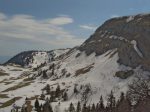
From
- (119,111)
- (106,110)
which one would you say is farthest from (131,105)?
(106,110)

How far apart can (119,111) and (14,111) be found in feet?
243

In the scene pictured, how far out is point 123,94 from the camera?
19700cm

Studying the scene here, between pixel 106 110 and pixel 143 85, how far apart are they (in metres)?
66.1

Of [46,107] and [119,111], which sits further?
[46,107]

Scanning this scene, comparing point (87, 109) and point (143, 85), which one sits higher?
point (143, 85)

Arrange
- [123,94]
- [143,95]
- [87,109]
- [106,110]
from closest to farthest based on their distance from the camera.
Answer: [143,95] → [106,110] → [87,109] → [123,94]

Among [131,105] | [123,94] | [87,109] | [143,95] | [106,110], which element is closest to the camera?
[143,95]

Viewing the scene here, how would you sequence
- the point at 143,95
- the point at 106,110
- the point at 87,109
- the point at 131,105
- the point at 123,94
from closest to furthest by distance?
the point at 143,95
the point at 131,105
the point at 106,110
the point at 87,109
the point at 123,94

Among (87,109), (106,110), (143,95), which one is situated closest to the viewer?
(143,95)

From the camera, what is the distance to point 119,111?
14512 cm

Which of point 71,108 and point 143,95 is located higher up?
point 143,95

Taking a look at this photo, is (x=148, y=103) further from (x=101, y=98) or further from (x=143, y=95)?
(x=101, y=98)

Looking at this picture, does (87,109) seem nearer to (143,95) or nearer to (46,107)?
(46,107)

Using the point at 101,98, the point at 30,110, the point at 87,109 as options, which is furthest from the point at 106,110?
the point at 30,110
